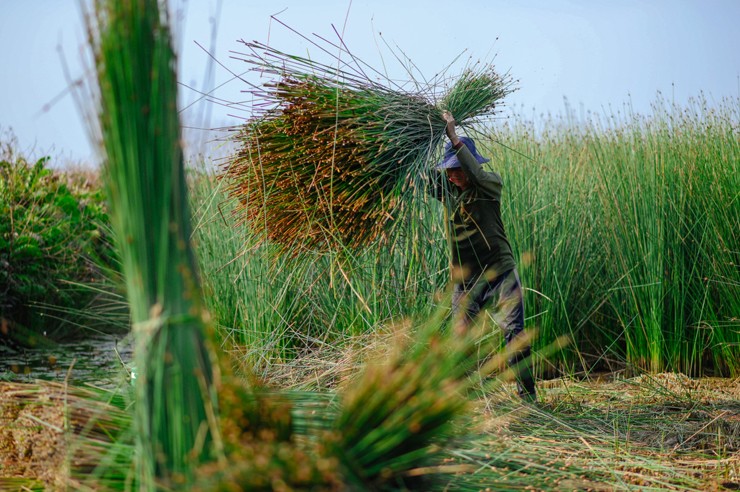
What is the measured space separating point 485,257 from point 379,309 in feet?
2.64

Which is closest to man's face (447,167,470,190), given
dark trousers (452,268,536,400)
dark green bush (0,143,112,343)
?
dark trousers (452,268,536,400)

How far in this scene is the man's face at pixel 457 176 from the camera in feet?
14.9

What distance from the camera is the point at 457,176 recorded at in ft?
14.9

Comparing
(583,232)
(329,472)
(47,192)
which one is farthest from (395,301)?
(47,192)

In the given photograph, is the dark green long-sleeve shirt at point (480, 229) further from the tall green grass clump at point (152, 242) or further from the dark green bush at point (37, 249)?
the dark green bush at point (37, 249)

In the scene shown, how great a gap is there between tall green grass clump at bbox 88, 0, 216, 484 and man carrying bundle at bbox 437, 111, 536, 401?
107 inches

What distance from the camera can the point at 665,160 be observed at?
672 centimetres

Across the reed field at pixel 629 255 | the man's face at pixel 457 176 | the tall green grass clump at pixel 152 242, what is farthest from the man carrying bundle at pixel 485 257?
the tall green grass clump at pixel 152 242

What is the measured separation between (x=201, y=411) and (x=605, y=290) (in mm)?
5490

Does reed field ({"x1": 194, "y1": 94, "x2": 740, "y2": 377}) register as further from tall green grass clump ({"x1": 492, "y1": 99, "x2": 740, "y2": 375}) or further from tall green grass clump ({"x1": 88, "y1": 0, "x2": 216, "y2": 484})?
tall green grass clump ({"x1": 88, "y1": 0, "x2": 216, "y2": 484})

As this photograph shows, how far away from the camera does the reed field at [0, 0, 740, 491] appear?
186 centimetres

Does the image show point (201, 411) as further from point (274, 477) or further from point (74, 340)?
point (74, 340)

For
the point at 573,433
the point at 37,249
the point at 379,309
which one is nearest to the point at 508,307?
the point at 379,309

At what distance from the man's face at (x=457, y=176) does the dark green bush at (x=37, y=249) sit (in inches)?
162
